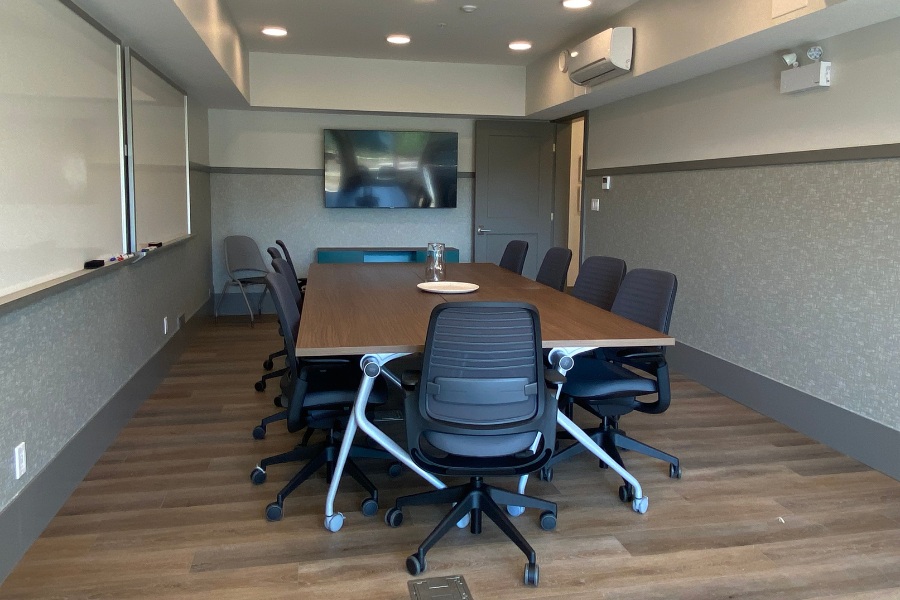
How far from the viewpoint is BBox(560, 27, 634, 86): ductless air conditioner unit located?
4.65 meters

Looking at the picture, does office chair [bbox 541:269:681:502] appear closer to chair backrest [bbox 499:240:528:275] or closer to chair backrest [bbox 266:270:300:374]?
chair backrest [bbox 266:270:300:374]

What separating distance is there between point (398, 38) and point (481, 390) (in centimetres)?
442

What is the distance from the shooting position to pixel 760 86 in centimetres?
411

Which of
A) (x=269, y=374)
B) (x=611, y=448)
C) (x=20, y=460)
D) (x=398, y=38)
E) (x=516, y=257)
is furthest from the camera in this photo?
(x=398, y=38)

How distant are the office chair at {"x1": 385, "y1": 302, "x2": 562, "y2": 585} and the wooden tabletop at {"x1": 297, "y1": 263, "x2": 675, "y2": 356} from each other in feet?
0.83

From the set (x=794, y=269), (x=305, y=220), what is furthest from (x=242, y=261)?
(x=794, y=269)

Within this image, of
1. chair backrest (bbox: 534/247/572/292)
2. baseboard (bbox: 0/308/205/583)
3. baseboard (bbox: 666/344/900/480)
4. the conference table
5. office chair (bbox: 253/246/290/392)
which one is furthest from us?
chair backrest (bbox: 534/247/572/292)

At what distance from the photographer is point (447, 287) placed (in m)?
3.84

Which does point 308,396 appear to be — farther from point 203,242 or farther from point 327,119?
point 327,119

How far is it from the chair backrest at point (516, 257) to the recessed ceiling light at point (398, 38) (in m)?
2.04

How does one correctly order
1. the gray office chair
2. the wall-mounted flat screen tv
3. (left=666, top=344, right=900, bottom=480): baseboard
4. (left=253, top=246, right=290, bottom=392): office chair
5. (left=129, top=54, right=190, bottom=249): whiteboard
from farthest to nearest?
the wall-mounted flat screen tv < the gray office chair < (left=253, top=246, right=290, bottom=392): office chair < (left=129, top=54, right=190, bottom=249): whiteboard < (left=666, top=344, right=900, bottom=480): baseboard

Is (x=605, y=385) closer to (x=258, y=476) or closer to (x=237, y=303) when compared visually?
(x=258, y=476)

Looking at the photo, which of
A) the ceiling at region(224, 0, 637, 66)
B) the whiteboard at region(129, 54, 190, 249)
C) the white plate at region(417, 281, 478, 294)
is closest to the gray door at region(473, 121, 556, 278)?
the ceiling at region(224, 0, 637, 66)

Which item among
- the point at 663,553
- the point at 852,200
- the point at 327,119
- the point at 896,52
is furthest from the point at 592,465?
the point at 327,119
